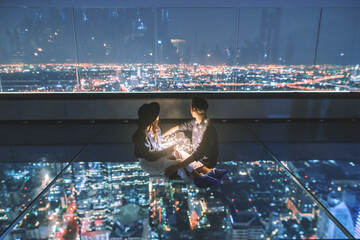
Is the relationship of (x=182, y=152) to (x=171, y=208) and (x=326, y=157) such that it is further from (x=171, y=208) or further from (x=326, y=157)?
(x=326, y=157)

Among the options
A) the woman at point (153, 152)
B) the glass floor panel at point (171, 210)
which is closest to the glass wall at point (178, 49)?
the woman at point (153, 152)

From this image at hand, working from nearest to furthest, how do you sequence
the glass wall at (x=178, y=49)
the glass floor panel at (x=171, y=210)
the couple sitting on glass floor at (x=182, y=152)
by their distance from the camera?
1. the glass floor panel at (x=171, y=210)
2. the couple sitting on glass floor at (x=182, y=152)
3. the glass wall at (x=178, y=49)

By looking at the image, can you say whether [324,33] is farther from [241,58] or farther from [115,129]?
[115,129]

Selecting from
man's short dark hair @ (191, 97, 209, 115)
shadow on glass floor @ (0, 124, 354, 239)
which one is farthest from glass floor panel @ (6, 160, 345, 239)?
man's short dark hair @ (191, 97, 209, 115)

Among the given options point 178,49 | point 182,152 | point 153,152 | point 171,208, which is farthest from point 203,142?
point 178,49

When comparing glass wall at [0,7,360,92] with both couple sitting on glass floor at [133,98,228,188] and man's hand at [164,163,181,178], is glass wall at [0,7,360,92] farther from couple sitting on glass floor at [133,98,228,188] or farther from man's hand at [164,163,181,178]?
man's hand at [164,163,181,178]

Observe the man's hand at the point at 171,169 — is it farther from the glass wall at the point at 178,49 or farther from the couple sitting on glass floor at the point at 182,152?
the glass wall at the point at 178,49

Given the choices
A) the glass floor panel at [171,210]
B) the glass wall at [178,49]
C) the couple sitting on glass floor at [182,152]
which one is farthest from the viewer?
the glass wall at [178,49]
